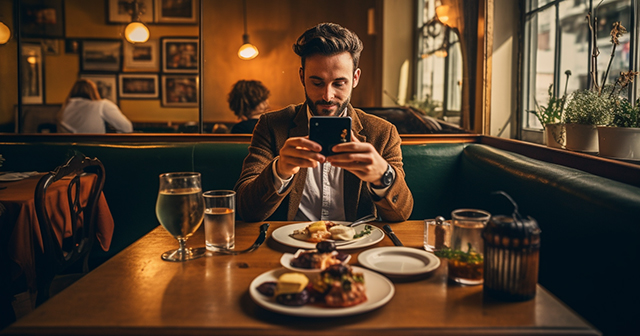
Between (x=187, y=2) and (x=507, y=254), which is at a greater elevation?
(x=187, y=2)

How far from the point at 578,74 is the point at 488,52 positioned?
0.54 meters

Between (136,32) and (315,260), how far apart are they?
4.32 metres

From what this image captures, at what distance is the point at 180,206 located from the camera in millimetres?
1058

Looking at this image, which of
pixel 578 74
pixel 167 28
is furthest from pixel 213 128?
pixel 167 28

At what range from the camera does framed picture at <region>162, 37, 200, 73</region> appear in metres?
6.28

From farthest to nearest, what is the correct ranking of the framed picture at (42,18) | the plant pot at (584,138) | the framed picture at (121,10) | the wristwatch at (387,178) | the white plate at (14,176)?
the framed picture at (42,18)
the framed picture at (121,10)
the white plate at (14,176)
the plant pot at (584,138)
the wristwatch at (387,178)

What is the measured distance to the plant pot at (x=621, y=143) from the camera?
1471mm

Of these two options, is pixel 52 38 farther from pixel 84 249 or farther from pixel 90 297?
pixel 90 297

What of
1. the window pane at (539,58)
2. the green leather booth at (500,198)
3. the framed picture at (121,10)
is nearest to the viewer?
the green leather booth at (500,198)

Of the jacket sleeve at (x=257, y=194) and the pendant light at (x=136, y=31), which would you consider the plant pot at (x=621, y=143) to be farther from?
the pendant light at (x=136, y=31)

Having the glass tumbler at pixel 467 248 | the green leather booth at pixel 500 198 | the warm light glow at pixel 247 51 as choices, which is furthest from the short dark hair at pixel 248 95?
the glass tumbler at pixel 467 248

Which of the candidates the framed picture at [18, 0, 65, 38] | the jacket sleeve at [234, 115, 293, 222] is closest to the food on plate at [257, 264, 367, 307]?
the jacket sleeve at [234, 115, 293, 222]

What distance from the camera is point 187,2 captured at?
5.88 m

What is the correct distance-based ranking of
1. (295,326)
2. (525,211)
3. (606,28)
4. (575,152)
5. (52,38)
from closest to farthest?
(295,326) → (525,211) → (575,152) → (606,28) → (52,38)
